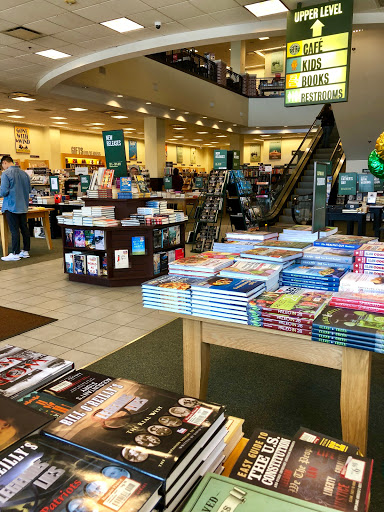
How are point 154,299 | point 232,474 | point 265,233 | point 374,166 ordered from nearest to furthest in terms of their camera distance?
point 232,474
point 154,299
point 265,233
point 374,166

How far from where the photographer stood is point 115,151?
20.5 feet

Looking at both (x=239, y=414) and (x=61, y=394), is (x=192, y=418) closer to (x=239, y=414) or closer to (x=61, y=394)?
(x=61, y=394)

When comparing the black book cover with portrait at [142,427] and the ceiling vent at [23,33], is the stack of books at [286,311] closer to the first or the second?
the black book cover with portrait at [142,427]

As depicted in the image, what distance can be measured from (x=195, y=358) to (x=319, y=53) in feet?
15.7

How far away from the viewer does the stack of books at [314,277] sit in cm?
215

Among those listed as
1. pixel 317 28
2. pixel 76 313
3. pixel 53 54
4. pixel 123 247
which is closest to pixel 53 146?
pixel 53 54

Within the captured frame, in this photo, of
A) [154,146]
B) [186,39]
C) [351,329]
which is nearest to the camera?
[351,329]

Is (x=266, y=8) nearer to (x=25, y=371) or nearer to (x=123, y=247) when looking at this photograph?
(x=123, y=247)

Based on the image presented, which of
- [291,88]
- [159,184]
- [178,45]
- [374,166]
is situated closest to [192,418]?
[374,166]

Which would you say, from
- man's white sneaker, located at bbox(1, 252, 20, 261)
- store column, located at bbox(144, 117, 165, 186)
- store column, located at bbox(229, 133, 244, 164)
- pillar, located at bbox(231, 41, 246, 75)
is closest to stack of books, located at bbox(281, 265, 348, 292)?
man's white sneaker, located at bbox(1, 252, 20, 261)

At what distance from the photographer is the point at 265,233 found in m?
3.03

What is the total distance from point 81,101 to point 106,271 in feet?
23.3

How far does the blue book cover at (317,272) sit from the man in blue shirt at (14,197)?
6473 mm

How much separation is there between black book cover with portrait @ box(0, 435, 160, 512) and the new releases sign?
5.43 m
